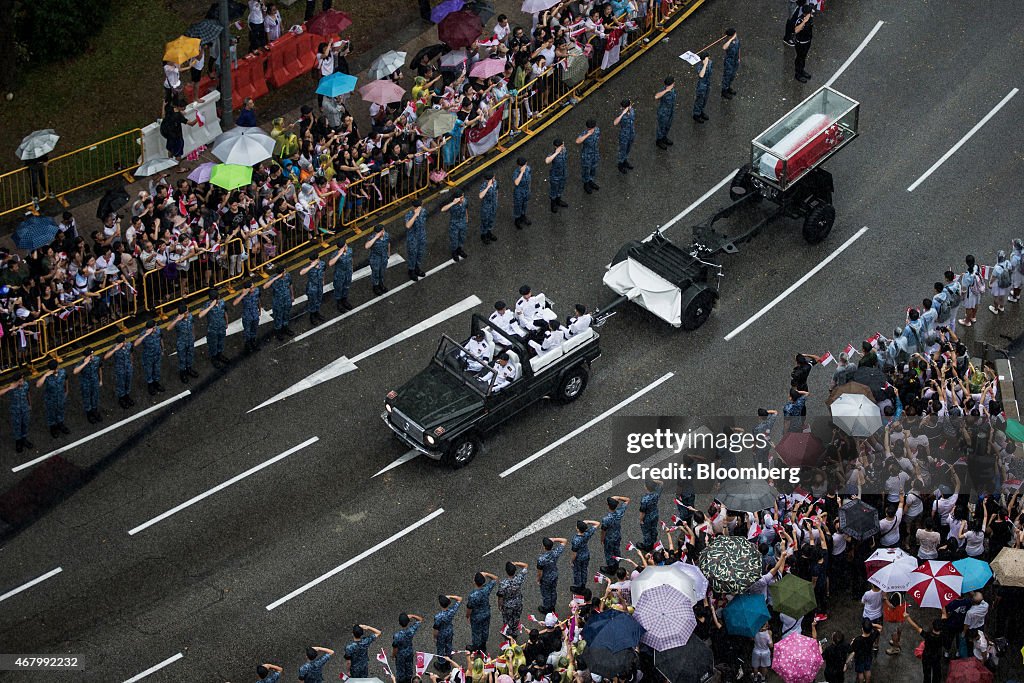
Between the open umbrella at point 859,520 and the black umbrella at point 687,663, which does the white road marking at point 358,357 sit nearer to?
the open umbrella at point 859,520

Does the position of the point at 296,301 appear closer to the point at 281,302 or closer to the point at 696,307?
the point at 281,302

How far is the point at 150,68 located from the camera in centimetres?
4228

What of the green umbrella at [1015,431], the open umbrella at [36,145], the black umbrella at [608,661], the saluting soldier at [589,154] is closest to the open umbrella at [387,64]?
the saluting soldier at [589,154]

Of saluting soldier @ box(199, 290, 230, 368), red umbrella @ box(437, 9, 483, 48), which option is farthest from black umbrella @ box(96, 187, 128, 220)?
red umbrella @ box(437, 9, 483, 48)

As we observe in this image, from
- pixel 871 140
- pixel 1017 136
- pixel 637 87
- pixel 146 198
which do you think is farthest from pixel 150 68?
pixel 1017 136

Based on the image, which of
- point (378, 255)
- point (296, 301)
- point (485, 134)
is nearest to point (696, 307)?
point (378, 255)

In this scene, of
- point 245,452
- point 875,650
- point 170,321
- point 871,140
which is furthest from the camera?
point 871,140

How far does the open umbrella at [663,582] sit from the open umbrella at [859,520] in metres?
2.86

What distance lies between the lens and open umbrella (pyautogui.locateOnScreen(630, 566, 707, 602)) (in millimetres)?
29078

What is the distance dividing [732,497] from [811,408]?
5.15 metres

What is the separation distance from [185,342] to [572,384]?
7224 millimetres

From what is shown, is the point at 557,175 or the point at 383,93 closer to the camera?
the point at 557,175

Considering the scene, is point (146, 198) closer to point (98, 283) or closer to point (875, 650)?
point (98, 283)

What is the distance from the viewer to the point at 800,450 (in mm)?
32094
